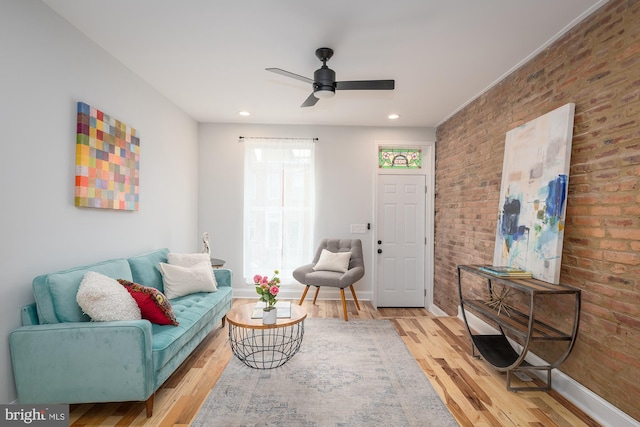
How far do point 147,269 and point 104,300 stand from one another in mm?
1006

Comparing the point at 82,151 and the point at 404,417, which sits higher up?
the point at 82,151

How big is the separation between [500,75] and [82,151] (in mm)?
3663

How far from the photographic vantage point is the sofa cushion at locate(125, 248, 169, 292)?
299cm

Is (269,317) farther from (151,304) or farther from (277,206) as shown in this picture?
(277,206)

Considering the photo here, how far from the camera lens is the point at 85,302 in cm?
211

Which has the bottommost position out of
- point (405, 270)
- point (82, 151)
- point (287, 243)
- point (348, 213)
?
point (405, 270)

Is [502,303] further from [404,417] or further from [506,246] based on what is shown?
[404,417]

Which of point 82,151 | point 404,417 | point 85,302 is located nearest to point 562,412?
point 404,417

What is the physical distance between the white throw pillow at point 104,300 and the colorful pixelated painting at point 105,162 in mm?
663

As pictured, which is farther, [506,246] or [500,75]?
[500,75]

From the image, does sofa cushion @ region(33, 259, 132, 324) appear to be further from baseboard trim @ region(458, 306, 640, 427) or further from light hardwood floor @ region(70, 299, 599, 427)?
baseboard trim @ region(458, 306, 640, 427)

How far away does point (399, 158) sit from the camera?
16.7 feet

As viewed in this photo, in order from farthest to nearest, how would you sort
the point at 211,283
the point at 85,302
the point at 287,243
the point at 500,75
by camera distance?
the point at 287,243 < the point at 211,283 < the point at 500,75 < the point at 85,302

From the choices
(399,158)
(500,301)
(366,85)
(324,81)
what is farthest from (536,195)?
(399,158)
